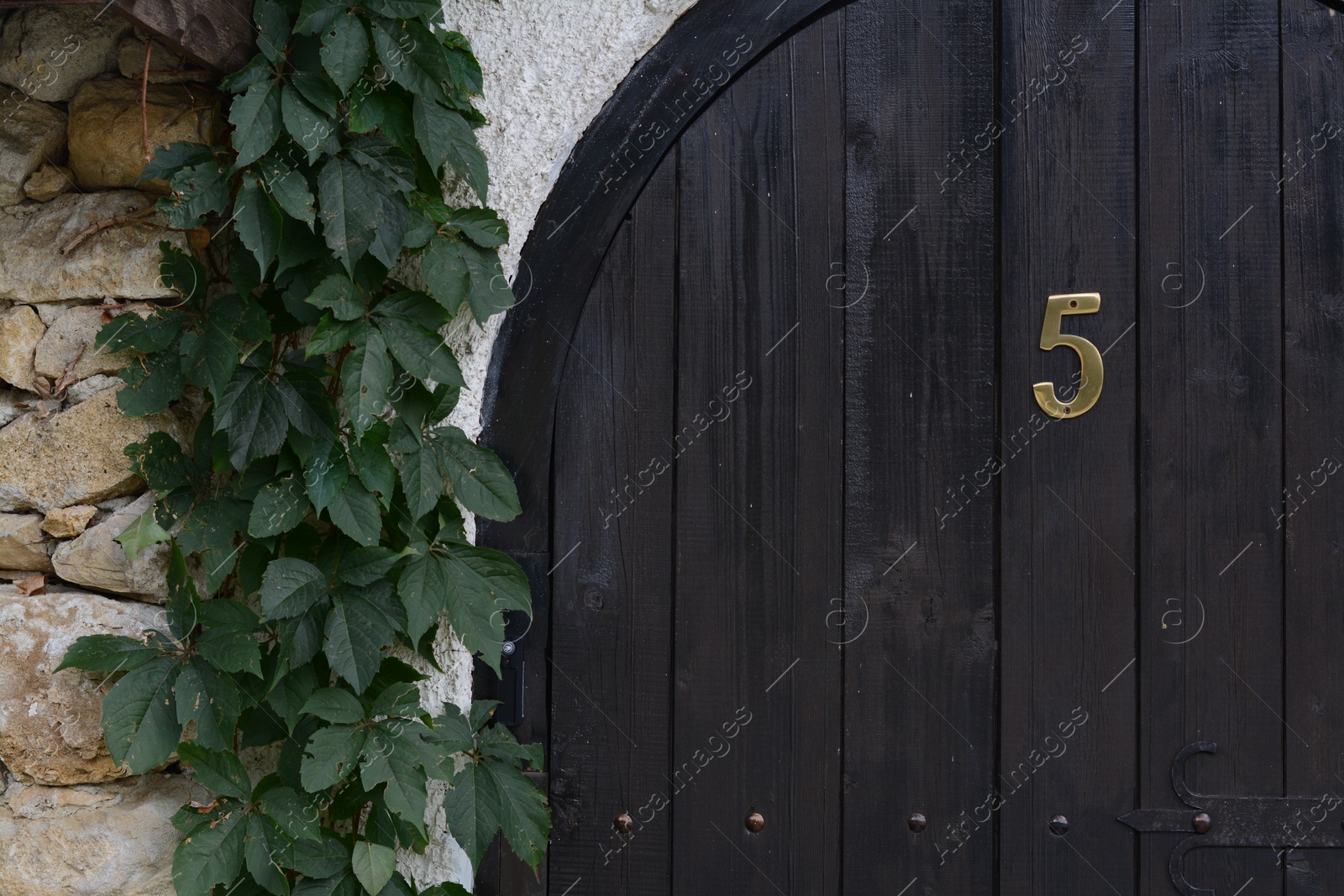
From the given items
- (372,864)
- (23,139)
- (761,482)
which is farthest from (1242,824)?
(23,139)

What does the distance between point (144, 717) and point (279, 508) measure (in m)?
0.26

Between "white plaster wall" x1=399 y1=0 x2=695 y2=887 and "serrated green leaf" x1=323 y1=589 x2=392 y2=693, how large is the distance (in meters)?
0.15

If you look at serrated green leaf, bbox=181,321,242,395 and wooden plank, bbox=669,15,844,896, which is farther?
wooden plank, bbox=669,15,844,896

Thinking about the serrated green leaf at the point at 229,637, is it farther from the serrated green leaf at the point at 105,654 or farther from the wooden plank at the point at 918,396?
the wooden plank at the point at 918,396

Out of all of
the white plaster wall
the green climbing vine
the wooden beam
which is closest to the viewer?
the wooden beam

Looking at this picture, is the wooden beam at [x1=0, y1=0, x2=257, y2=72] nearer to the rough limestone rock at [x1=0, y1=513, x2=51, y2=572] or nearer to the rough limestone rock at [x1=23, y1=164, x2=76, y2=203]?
the rough limestone rock at [x1=23, y1=164, x2=76, y2=203]

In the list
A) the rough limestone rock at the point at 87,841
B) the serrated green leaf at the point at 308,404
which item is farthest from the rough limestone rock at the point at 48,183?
the rough limestone rock at the point at 87,841

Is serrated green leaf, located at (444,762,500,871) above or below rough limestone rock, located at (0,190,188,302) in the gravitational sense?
below

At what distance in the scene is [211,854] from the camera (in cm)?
97

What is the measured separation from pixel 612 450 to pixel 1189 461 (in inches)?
30.0

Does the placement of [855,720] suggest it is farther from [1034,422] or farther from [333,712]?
[333,712]

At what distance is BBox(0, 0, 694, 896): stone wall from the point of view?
3.22 ft

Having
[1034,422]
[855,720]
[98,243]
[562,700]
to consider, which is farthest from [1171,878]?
[98,243]

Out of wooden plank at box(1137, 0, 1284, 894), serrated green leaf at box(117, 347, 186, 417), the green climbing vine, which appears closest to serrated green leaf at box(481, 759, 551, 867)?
the green climbing vine
